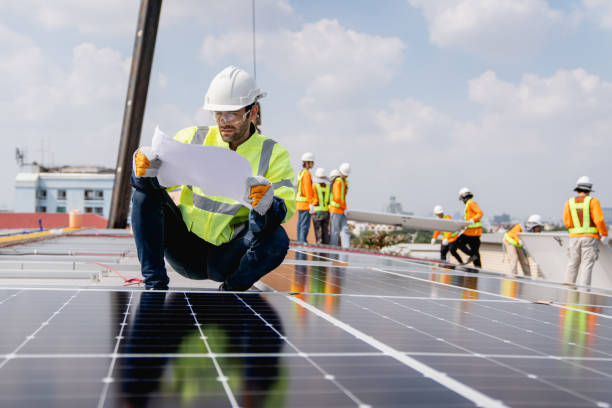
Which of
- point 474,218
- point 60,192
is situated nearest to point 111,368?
point 474,218

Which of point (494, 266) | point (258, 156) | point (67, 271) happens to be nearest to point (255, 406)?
point (258, 156)

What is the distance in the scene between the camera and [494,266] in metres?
16.7

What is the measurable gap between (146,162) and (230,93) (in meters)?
0.69

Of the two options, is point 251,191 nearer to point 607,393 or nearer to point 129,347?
point 129,347

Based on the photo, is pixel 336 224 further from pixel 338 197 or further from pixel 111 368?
pixel 111 368

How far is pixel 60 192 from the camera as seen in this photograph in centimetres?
7219

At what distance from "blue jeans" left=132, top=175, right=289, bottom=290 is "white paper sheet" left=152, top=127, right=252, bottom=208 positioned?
0.29 metres

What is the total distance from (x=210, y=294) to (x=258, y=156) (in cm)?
92

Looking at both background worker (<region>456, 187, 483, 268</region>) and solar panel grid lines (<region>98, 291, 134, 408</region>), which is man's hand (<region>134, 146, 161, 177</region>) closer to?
solar panel grid lines (<region>98, 291, 134, 408</region>)

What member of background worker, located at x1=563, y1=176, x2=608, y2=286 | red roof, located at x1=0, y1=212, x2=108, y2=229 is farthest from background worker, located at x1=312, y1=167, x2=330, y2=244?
red roof, located at x1=0, y1=212, x2=108, y2=229

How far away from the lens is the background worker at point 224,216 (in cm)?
319

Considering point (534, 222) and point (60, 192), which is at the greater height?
point (60, 192)

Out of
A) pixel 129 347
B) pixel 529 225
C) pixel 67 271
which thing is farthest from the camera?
pixel 529 225

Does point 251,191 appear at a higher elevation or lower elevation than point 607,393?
higher
